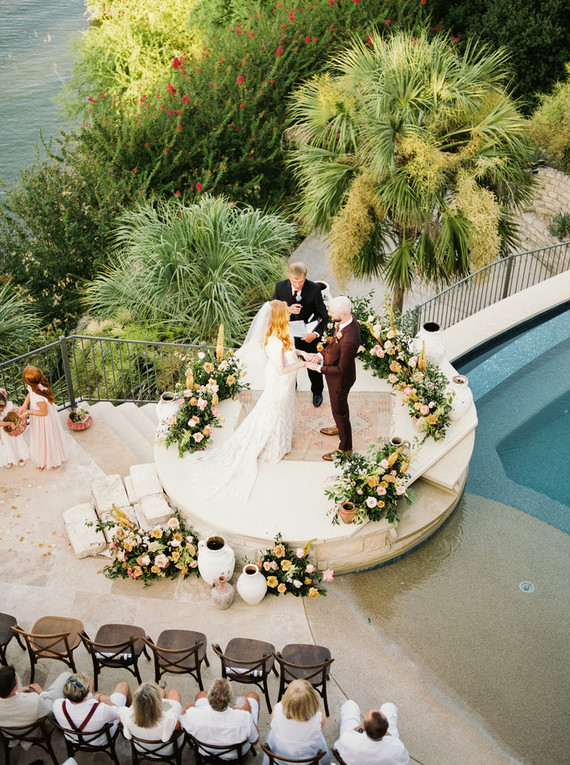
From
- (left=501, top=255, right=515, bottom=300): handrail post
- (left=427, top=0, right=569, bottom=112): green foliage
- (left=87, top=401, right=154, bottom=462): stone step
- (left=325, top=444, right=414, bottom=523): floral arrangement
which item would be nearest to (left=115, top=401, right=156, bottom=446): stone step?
(left=87, top=401, right=154, bottom=462): stone step

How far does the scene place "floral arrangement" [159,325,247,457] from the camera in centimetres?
833

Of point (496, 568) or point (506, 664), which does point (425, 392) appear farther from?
point (506, 664)

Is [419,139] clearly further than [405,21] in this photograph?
No

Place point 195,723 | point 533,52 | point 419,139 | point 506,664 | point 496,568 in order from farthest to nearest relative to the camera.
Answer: point 533,52
point 419,139
point 496,568
point 506,664
point 195,723

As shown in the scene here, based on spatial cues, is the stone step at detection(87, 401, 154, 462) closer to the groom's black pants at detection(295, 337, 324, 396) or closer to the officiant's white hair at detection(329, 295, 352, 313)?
the groom's black pants at detection(295, 337, 324, 396)

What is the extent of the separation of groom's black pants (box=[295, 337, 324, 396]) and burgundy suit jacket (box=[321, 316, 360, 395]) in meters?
1.29

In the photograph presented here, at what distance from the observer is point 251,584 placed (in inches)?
282

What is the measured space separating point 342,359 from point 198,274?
16.9ft

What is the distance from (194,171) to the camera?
15633 mm

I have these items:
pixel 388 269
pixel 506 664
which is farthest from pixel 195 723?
pixel 388 269

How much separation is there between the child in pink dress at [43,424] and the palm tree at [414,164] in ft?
15.9

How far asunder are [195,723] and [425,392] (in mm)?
4362

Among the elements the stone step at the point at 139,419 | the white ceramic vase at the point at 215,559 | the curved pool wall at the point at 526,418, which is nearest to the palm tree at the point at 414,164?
the curved pool wall at the point at 526,418

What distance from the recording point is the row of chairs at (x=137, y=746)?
18.2ft
